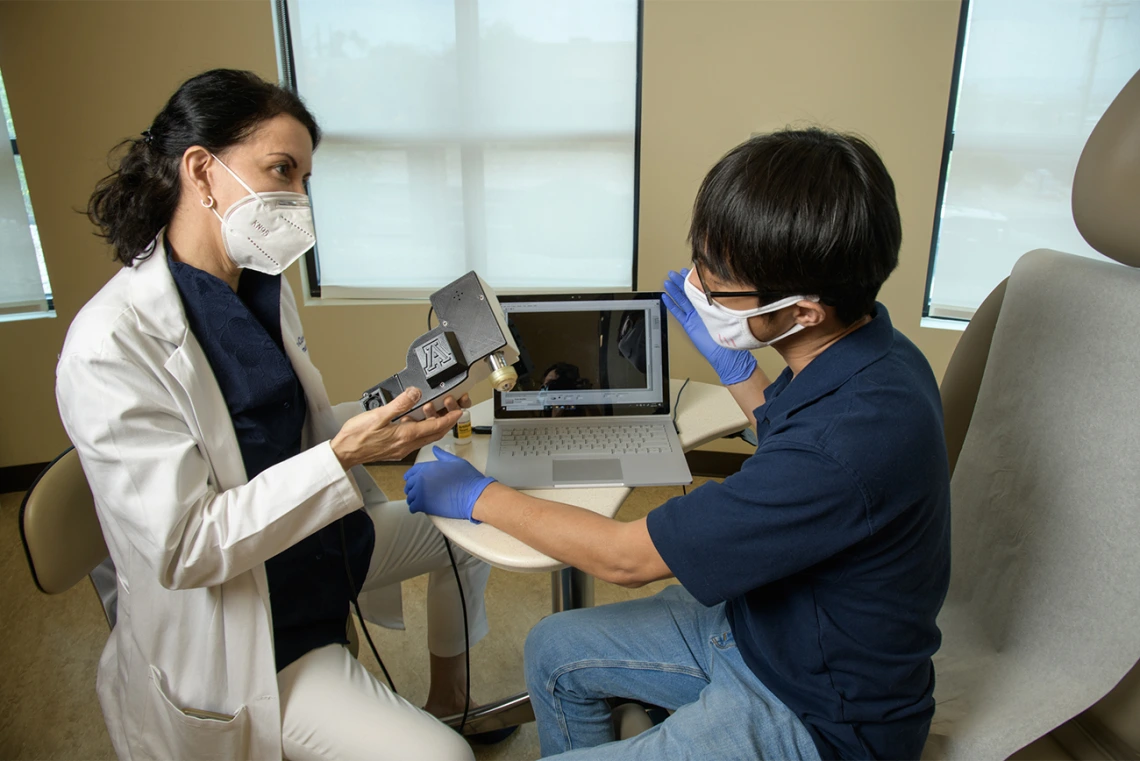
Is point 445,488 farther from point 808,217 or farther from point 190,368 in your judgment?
point 808,217

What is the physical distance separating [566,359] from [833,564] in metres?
0.77

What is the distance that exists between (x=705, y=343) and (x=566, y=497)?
1.51ft

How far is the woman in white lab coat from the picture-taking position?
3.14ft

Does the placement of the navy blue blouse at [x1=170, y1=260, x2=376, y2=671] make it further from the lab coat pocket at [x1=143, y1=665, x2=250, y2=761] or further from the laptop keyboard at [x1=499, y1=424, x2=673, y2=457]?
the laptop keyboard at [x1=499, y1=424, x2=673, y2=457]

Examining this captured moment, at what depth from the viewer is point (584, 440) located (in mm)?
1400

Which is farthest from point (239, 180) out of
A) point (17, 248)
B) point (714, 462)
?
point (714, 462)

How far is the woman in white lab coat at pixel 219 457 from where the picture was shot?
3.14ft

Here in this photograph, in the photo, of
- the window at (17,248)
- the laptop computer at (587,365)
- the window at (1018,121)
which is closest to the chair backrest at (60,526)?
the laptop computer at (587,365)

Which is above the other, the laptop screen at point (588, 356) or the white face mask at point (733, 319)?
the white face mask at point (733, 319)

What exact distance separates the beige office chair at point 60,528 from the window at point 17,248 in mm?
1852

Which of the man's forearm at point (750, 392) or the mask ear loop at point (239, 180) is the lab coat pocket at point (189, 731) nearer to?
the mask ear loop at point (239, 180)

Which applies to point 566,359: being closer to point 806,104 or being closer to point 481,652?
point 481,652

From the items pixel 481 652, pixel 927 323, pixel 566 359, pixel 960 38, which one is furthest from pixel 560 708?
pixel 960 38

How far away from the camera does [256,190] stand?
1.14 metres
